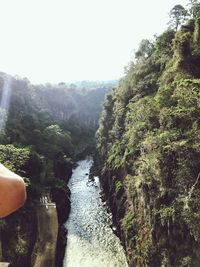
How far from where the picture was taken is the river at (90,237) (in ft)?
80.3

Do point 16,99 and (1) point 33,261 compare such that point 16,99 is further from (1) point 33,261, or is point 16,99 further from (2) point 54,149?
(1) point 33,261

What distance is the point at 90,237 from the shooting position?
2827 centimetres

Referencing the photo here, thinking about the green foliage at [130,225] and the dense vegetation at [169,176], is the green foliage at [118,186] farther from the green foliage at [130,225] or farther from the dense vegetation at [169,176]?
the green foliage at [130,225]

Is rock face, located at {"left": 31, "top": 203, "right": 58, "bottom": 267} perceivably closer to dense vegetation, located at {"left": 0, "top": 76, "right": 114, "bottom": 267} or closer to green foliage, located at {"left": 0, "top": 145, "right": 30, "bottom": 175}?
dense vegetation, located at {"left": 0, "top": 76, "right": 114, "bottom": 267}

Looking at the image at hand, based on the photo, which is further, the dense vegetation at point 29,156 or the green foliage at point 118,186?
the green foliage at point 118,186

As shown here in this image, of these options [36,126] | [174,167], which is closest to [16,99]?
[36,126]

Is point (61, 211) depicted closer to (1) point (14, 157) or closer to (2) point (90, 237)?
(2) point (90, 237)

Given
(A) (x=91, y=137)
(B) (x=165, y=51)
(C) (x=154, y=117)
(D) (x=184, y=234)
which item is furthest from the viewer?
(A) (x=91, y=137)

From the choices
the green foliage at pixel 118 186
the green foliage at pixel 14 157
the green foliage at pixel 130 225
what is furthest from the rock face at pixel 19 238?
the green foliage at pixel 118 186

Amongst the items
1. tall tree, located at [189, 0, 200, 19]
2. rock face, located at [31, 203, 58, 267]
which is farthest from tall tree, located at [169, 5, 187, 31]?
rock face, located at [31, 203, 58, 267]

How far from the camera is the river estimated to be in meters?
24.5

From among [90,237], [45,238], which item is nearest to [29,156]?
[90,237]

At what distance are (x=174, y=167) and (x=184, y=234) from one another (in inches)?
139

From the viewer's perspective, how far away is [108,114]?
184 ft
